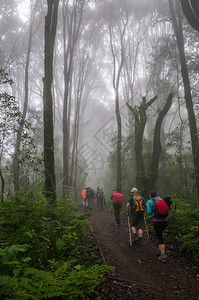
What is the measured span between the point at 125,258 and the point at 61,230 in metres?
1.91

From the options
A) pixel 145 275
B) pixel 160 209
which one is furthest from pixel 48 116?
pixel 145 275

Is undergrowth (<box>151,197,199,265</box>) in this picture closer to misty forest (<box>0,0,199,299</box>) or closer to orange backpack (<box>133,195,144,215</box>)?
misty forest (<box>0,0,199,299</box>)

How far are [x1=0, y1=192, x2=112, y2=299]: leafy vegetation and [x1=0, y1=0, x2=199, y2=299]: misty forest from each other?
20 mm

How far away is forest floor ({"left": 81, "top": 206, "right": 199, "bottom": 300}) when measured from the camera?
300 centimetres

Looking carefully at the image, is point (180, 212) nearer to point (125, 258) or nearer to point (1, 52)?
point (125, 258)

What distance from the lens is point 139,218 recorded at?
5707 mm

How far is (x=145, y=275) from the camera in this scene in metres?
3.66

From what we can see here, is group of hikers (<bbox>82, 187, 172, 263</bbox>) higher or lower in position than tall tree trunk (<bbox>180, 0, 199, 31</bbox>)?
lower

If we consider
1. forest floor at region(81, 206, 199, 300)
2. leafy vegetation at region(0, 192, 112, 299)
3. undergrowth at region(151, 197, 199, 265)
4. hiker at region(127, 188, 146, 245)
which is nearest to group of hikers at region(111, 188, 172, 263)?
hiker at region(127, 188, 146, 245)

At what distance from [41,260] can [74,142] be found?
14827 millimetres

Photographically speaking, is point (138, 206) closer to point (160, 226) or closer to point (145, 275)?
point (160, 226)

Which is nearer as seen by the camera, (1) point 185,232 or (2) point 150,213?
(2) point 150,213

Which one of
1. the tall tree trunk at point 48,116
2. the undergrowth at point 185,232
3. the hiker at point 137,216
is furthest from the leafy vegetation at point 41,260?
the undergrowth at point 185,232

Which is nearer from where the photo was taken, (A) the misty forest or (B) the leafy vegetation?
(B) the leafy vegetation
